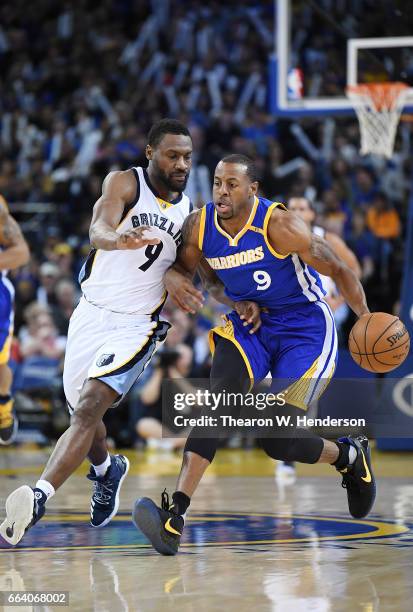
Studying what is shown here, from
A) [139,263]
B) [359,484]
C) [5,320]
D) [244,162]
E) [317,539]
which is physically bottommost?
[317,539]

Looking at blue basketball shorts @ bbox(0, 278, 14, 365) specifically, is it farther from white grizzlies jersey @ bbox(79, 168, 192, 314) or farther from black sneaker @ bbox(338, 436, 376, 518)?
black sneaker @ bbox(338, 436, 376, 518)

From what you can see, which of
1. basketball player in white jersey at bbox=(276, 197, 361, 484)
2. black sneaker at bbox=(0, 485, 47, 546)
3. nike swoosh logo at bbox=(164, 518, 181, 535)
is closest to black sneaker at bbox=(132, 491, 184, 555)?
nike swoosh logo at bbox=(164, 518, 181, 535)

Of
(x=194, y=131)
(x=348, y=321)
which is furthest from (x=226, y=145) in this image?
(x=348, y=321)

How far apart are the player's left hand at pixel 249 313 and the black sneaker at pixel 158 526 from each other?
45.7 inches

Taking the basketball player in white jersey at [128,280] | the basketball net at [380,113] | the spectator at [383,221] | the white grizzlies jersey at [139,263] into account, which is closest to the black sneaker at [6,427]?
the basketball player in white jersey at [128,280]

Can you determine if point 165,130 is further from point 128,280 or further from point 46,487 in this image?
point 46,487

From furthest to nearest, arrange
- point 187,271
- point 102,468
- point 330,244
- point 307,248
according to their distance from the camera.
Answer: point 330,244
point 102,468
point 187,271
point 307,248

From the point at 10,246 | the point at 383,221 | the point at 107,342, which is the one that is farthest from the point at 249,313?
the point at 383,221

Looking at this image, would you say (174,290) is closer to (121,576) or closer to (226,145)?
(121,576)

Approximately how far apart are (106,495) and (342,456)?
1.31 metres

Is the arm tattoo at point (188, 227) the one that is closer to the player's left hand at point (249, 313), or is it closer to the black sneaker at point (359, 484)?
the player's left hand at point (249, 313)

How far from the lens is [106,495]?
5.96 metres

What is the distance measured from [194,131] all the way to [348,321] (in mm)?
4879

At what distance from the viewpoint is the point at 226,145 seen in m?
15.7
